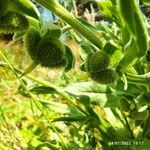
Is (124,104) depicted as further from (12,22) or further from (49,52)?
(12,22)

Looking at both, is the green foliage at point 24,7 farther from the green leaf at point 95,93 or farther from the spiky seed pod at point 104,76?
the green leaf at point 95,93

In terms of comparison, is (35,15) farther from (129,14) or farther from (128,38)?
(129,14)

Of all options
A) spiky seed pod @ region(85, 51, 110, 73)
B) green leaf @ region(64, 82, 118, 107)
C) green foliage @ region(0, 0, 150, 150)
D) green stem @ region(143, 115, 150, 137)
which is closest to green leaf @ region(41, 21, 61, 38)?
green foliage @ region(0, 0, 150, 150)

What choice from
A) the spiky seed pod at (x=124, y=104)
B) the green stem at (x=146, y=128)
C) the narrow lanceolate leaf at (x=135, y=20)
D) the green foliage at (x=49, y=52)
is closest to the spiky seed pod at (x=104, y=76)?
the green foliage at (x=49, y=52)

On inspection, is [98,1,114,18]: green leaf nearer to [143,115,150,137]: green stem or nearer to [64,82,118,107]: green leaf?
[64,82,118,107]: green leaf

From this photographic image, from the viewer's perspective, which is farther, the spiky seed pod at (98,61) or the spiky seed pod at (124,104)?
the spiky seed pod at (124,104)

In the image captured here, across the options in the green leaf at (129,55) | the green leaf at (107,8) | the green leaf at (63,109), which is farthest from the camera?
the green leaf at (63,109)

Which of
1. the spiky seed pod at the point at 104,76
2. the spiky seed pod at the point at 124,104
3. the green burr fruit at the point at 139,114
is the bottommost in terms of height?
the green burr fruit at the point at 139,114
